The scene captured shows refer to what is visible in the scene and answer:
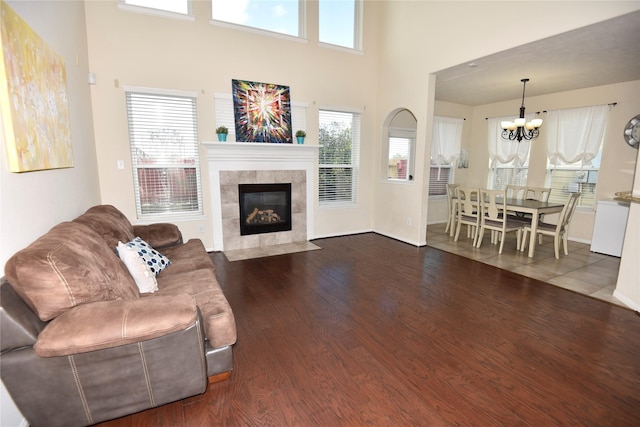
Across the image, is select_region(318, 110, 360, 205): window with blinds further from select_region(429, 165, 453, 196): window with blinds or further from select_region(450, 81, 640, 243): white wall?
select_region(450, 81, 640, 243): white wall

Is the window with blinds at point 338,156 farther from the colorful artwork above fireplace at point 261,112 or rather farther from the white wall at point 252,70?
the colorful artwork above fireplace at point 261,112

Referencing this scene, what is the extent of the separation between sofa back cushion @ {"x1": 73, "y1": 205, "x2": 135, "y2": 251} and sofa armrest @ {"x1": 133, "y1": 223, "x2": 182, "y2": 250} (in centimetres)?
17

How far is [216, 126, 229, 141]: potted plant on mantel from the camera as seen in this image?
427 cm

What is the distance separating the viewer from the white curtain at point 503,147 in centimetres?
622

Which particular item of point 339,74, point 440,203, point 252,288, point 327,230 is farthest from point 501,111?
point 252,288

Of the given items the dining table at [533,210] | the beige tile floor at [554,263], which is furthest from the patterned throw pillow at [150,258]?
the dining table at [533,210]

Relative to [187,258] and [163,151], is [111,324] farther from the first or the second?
[163,151]

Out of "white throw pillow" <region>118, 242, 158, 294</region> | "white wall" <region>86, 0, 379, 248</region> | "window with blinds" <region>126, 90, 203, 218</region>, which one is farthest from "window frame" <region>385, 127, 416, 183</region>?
"white throw pillow" <region>118, 242, 158, 294</region>

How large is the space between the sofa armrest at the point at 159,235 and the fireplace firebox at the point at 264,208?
4.99ft

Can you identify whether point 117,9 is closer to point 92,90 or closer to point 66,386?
point 92,90

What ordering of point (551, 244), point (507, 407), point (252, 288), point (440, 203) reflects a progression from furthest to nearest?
point (440, 203)
point (551, 244)
point (252, 288)
point (507, 407)

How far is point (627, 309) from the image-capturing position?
281 centimetres

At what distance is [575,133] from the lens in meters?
5.35

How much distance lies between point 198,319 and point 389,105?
193 inches
